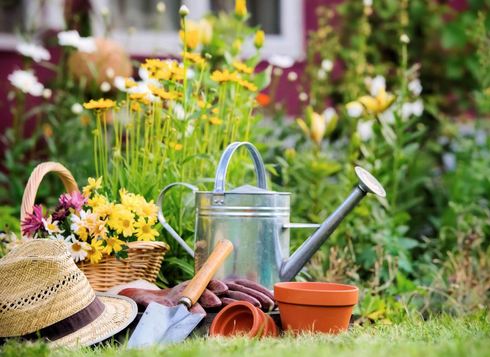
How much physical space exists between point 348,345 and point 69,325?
0.91 meters

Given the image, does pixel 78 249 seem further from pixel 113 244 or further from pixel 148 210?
pixel 148 210

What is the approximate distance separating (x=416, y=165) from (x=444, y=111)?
204 centimetres

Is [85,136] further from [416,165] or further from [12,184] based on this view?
[416,165]

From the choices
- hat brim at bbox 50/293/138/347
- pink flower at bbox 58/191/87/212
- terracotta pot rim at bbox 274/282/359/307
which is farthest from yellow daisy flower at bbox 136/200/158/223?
terracotta pot rim at bbox 274/282/359/307

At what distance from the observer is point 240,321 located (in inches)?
120

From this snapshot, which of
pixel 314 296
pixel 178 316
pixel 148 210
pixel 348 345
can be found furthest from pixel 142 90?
pixel 348 345

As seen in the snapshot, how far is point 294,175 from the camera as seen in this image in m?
4.74

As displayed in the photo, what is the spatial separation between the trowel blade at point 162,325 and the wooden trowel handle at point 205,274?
1.7 inches

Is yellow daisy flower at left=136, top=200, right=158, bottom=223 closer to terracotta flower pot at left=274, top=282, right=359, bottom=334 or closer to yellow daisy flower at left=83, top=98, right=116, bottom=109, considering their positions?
yellow daisy flower at left=83, top=98, right=116, bottom=109

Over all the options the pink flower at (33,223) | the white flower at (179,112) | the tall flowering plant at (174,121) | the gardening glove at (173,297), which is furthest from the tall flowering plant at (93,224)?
the white flower at (179,112)

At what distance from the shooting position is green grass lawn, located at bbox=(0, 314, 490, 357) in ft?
7.70

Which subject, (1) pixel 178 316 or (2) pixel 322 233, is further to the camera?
(2) pixel 322 233

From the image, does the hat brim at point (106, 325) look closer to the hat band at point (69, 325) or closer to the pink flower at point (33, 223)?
the hat band at point (69, 325)

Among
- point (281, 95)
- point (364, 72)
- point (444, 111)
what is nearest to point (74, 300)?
point (364, 72)
